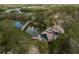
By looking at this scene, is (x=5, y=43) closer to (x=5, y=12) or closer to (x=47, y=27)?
(x=5, y=12)
